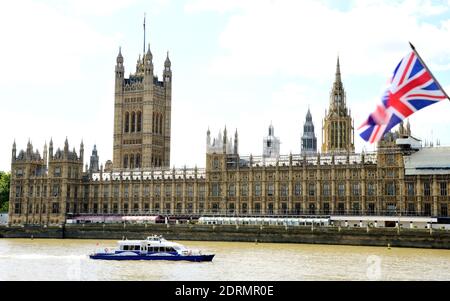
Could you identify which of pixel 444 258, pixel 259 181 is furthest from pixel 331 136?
pixel 444 258

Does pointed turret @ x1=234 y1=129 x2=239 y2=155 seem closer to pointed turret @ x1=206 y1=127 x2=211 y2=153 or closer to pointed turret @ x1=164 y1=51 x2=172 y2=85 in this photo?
pointed turret @ x1=206 y1=127 x2=211 y2=153

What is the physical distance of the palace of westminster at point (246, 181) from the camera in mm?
115688

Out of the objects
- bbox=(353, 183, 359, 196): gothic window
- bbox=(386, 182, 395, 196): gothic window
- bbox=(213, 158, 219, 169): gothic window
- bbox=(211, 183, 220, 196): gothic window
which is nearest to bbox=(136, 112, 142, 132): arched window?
bbox=(213, 158, 219, 169): gothic window

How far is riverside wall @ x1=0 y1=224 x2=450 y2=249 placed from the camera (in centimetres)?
9238

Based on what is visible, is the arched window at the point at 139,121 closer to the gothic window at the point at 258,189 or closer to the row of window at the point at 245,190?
the row of window at the point at 245,190

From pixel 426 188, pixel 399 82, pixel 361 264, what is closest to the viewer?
pixel 399 82

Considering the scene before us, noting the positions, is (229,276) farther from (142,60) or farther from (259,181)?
(142,60)

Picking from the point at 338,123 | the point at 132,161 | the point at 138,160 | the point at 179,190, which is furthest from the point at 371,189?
the point at 132,161

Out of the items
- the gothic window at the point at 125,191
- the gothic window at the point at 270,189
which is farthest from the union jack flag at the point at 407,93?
the gothic window at the point at 125,191

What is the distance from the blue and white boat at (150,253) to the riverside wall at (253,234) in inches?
1406

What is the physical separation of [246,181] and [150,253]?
2505 inches

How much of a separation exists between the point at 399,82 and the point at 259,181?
106592mm

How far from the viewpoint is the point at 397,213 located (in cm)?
11412

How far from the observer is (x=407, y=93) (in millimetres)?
22984
